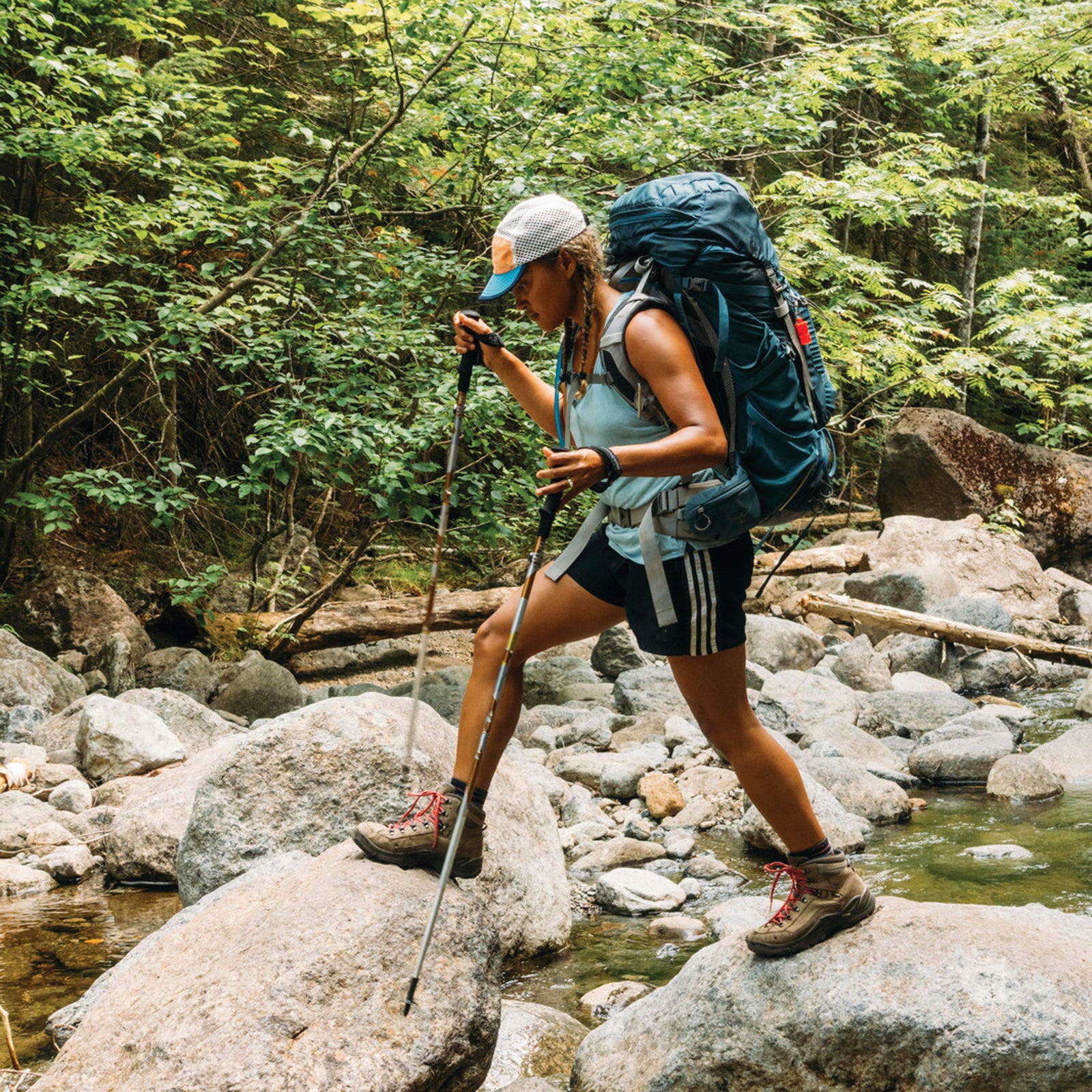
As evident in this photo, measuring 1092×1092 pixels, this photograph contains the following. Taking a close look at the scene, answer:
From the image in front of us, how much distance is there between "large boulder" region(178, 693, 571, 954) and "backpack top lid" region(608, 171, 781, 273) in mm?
2746

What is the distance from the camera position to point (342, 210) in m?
10.1

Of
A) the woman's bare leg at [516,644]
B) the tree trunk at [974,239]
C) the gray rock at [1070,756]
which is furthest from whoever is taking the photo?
the tree trunk at [974,239]

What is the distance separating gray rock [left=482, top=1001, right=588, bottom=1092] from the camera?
3.86m

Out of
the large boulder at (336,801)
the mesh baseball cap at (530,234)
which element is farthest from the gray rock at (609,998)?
the mesh baseball cap at (530,234)

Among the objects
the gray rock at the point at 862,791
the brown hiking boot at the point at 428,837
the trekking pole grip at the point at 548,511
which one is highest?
the trekking pole grip at the point at 548,511

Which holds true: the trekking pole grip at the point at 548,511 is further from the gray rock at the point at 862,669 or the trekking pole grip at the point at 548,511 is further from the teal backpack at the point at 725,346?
the gray rock at the point at 862,669

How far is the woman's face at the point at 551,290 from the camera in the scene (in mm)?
2986

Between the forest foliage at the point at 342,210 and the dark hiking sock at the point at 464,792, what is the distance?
203 inches

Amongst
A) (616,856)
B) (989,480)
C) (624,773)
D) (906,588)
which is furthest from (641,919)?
(989,480)

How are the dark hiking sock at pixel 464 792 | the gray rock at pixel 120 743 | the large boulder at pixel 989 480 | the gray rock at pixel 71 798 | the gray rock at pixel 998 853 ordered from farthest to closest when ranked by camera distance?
the large boulder at pixel 989 480 → the gray rock at pixel 120 743 → the gray rock at pixel 71 798 → the gray rock at pixel 998 853 → the dark hiking sock at pixel 464 792

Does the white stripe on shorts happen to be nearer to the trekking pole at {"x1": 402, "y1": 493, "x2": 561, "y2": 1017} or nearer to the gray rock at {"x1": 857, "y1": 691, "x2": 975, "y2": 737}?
the trekking pole at {"x1": 402, "y1": 493, "x2": 561, "y2": 1017}

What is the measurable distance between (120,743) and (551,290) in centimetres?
611

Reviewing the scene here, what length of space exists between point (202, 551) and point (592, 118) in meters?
7.93

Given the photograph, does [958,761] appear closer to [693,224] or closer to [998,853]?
[998,853]
